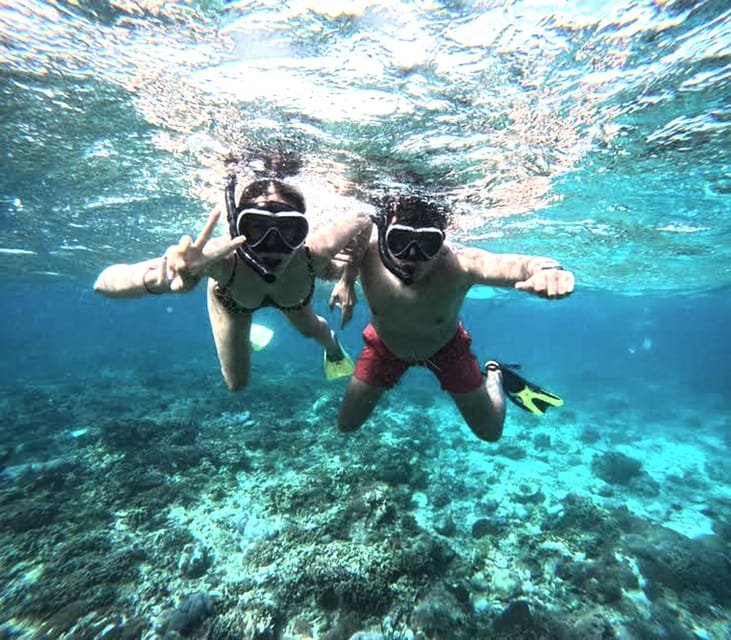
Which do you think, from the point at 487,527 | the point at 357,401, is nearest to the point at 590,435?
the point at 487,527

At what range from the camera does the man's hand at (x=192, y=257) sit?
3.17 meters

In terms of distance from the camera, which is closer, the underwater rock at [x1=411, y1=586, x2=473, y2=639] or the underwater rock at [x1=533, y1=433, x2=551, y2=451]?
the underwater rock at [x1=411, y1=586, x2=473, y2=639]

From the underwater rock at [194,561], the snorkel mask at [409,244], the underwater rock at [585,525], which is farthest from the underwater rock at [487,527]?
the snorkel mask at [409,244]

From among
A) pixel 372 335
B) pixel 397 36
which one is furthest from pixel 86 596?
pixel 397 36

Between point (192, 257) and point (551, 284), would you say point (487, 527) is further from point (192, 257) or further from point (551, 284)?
point (192, 257)

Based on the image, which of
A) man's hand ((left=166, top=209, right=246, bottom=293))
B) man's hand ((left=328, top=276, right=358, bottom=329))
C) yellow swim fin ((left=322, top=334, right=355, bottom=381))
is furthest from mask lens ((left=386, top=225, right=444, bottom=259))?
yellow swim fin ((left=322, top=334, right=355, bottom=381))

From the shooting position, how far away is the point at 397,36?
5184mm

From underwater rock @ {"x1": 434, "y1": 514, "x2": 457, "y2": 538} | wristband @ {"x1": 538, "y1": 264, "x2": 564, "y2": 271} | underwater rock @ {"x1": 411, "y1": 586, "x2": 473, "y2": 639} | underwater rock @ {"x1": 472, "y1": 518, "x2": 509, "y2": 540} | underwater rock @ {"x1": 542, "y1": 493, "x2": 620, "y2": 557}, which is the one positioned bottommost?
underwater rock @ {"x1": 542, "y1": 493, "x2": 620, "y2": 557}

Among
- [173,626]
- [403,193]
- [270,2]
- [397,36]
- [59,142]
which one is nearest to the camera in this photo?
[270,2]

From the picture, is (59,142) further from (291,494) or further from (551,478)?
(551,478)

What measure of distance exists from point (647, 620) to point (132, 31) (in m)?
12.9

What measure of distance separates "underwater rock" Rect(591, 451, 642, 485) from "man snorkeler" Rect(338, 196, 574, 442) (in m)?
11.8

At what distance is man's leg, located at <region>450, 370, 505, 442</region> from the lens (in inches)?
248

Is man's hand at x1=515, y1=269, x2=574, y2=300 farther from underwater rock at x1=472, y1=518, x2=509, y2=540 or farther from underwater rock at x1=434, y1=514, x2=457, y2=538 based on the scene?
underwater rock at x1=472, y1=518, x2=509, y2=540
